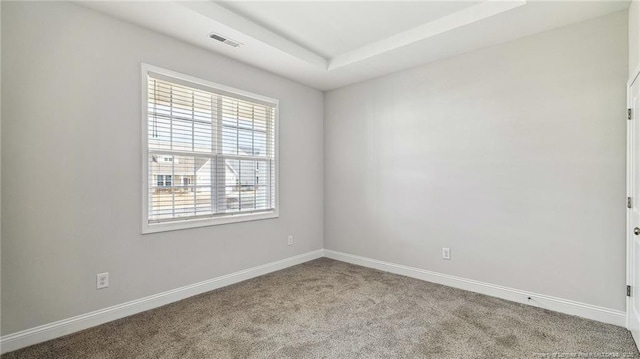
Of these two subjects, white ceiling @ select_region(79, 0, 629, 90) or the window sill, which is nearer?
white ceiling @ select_region(79, 0, 629, 90)

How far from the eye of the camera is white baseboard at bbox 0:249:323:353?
212cm

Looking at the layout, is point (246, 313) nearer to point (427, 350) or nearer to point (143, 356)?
point (143, 356)

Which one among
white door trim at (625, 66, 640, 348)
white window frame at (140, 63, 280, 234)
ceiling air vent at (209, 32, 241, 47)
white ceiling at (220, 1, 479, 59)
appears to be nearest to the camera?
white door trim at (625, 66, 640, 348)

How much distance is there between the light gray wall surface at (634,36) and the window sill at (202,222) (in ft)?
12.0

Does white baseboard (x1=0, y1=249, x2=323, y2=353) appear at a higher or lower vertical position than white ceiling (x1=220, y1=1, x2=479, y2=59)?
lower

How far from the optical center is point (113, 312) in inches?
100.0

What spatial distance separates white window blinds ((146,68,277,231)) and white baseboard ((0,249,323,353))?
713 millimetres

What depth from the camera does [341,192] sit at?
176 inches

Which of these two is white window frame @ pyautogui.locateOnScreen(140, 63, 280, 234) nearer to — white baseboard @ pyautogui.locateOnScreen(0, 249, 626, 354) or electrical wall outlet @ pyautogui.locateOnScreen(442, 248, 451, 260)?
white baseboard @ pyautogui.locateOnScreen(0, 249, 626, 354)

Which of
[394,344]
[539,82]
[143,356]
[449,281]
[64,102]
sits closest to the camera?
[143,356]

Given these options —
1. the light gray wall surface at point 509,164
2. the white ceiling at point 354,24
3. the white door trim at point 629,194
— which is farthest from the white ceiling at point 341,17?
the white door trim at point 629,194

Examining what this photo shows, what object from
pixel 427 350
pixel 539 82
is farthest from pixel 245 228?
pixel 539 82

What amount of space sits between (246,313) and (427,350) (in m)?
1.54

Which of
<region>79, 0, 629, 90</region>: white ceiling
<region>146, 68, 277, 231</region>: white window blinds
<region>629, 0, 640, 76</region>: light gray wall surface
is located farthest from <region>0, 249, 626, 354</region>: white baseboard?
<region>79, 0, 629, 90</region>: white ceiling
